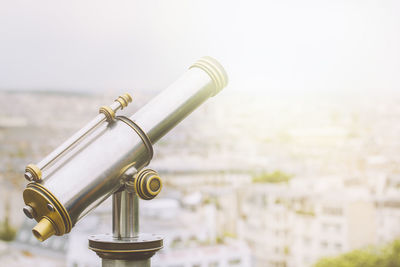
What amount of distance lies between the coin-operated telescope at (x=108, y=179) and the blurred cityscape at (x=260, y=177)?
6.06m

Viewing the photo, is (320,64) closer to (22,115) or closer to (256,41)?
(256,41)

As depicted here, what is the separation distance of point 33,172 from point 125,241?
0.42 feet

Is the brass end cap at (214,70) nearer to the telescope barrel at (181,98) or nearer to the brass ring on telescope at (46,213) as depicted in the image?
the telescope barrel at (181,98)

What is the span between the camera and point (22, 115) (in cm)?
725

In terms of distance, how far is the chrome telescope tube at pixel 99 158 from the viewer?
530 mm

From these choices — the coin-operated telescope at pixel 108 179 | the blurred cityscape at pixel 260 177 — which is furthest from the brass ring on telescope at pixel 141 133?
the blurred cityscape at pixel 260 177

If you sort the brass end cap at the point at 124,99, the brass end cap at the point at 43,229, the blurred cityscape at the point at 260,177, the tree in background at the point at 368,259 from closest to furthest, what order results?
the brass end cap at the point at 43,229 < the brass end cap at the point at 124,99 < the tree in background at the point at 368,259 < the blurred cityscape at the point at 260,177

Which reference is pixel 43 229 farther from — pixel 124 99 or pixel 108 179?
pixel 124 99

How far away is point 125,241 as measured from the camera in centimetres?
56

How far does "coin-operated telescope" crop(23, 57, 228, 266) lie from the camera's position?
1.75 ft

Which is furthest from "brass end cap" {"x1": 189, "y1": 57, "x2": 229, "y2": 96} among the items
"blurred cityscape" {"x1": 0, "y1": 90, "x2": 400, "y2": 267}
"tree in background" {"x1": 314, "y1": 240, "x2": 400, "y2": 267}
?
"tree in background" {"x1": 314, "y1": 240, "x2": 400, "y2": 267}

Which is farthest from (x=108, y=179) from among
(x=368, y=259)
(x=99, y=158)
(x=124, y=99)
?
(x=368, y=259)

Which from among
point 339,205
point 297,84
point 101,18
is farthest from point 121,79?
point 339,205

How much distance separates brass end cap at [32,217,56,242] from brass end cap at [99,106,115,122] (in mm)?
141
